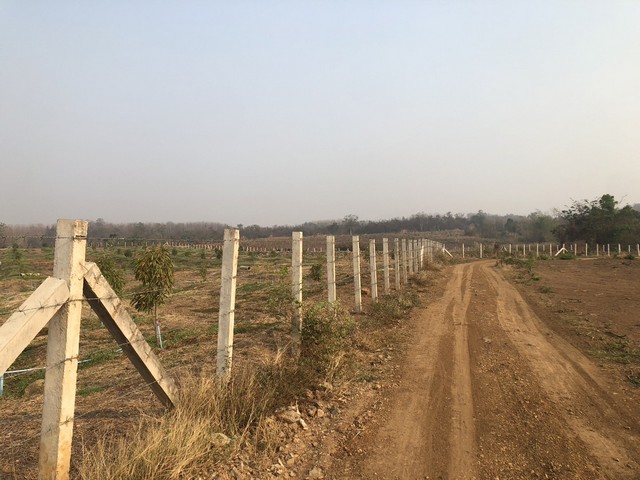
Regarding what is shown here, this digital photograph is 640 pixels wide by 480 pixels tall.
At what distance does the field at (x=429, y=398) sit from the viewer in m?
3.90

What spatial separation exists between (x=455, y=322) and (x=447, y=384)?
14.5 feet

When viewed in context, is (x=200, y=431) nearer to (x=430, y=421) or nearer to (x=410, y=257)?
(x=430, y=421)

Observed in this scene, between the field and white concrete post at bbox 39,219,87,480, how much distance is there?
315mm

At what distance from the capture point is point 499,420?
479cm

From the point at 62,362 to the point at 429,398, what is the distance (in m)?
4.34

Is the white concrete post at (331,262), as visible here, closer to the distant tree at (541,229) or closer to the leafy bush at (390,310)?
the leafy bush at (390,310)

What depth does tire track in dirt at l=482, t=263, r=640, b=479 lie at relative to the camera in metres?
4.05

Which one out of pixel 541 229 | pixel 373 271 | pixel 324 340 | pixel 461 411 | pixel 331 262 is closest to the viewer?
pixel 461 411

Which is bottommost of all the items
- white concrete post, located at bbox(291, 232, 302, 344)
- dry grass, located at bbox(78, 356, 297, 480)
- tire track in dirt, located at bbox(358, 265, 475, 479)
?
tire track in dirt, located at bbox(358, 265, 475, 479)

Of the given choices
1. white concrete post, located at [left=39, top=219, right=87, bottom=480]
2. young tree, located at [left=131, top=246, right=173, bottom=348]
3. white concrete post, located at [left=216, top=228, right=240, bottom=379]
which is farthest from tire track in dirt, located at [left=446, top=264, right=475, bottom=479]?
young tree, located at [left=131, top=246, right=173, bottom=348]

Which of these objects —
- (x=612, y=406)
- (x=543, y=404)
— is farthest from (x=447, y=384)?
(x=612, y=406)

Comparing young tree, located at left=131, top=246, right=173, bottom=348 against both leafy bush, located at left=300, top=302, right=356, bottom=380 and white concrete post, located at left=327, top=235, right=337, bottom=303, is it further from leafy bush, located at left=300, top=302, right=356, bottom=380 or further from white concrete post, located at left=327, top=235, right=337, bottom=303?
leafy bush, located at left=300, top=302, right=356, bottom=380

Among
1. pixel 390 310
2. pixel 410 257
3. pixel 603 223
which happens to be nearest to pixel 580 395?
pixel 390 310

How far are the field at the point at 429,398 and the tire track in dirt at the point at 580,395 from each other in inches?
0.8
